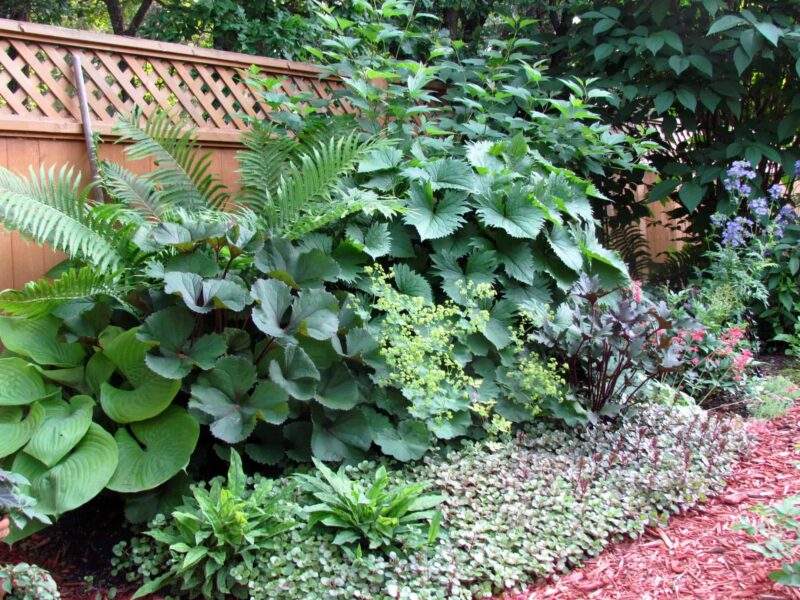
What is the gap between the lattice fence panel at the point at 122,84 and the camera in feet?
10.3

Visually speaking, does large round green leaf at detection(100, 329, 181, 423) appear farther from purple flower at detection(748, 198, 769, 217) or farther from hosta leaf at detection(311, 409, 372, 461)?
purple flower at detection(748, 198, 769, 217)

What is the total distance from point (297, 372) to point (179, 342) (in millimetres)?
446

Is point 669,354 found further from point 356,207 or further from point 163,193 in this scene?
point 163,193

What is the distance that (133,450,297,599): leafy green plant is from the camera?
2.05m

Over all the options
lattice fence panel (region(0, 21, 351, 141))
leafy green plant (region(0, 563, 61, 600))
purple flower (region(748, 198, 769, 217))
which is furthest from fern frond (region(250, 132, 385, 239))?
purple flower (region(748, 198, 769, 217))

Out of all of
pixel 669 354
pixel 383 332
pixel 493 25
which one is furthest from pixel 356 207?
pixel 493 25

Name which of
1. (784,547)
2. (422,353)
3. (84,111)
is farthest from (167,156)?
(784,547)

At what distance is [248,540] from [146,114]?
2481mm

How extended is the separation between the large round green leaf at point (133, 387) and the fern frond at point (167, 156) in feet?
3.27

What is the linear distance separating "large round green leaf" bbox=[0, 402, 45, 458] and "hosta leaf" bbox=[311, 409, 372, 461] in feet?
3.17

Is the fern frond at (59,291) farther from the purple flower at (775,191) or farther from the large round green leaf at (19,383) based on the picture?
the purple flower at (775,191)

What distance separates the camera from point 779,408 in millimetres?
3674

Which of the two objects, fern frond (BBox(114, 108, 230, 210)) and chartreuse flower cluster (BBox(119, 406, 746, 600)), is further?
fern frond (BBox(114, 108, 230, 210))

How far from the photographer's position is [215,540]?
2.11 meters
